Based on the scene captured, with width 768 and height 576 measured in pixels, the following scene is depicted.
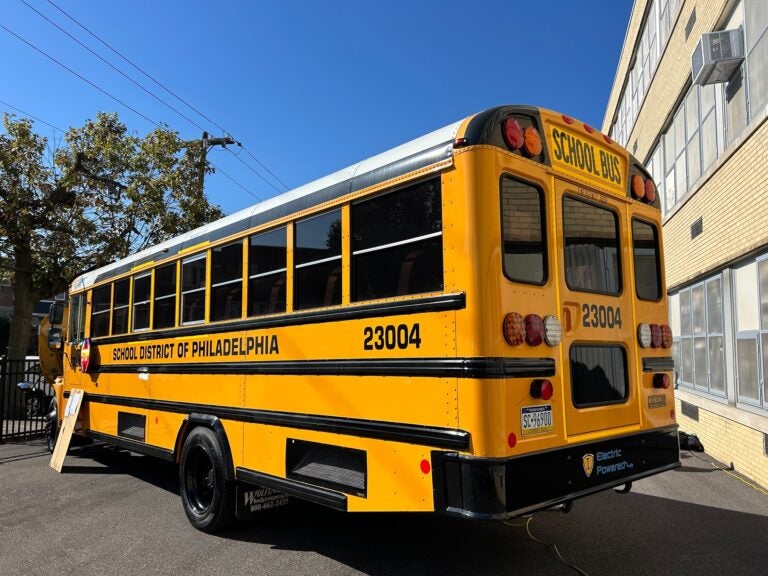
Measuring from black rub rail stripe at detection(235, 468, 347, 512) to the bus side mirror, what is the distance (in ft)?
18.6

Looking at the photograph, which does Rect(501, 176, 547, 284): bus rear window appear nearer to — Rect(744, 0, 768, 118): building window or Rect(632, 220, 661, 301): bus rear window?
Rect(632, 220, 661, 301): bus rear window

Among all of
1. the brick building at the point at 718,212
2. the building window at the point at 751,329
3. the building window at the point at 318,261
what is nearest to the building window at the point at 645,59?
the brick building at the point at 718,212

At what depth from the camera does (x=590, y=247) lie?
386 cm

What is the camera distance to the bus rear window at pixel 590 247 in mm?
3660

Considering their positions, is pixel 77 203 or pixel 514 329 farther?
pixel 77 203

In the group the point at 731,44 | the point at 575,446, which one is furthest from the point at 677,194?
the point at 575,446

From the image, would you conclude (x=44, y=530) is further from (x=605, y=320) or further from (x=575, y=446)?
(x=605, y=320)

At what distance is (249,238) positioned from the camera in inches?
183

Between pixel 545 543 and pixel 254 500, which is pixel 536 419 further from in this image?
pixel 254 500

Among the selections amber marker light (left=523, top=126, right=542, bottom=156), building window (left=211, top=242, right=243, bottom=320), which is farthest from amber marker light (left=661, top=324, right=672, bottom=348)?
building window (left=211, top=242, right=243, bottom=320)

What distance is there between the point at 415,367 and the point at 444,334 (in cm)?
27

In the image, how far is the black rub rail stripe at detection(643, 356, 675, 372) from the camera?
409 cm

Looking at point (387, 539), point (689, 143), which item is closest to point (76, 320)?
point (387, 539)

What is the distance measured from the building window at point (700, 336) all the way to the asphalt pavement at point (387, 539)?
248 cm
